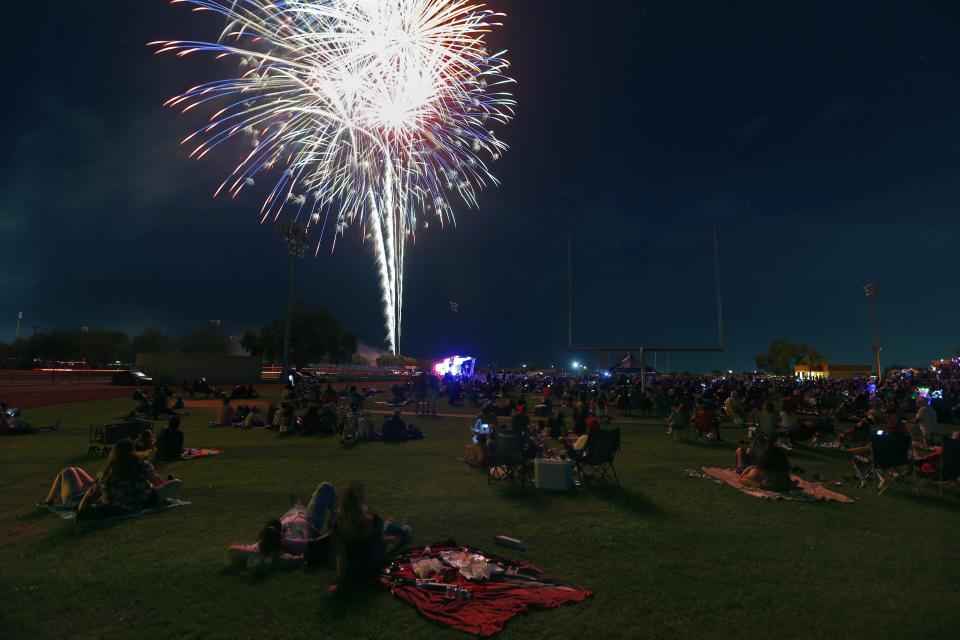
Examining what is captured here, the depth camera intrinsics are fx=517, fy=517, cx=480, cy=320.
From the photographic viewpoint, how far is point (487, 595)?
463 centimetres

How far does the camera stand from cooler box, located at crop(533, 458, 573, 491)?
8.71 m

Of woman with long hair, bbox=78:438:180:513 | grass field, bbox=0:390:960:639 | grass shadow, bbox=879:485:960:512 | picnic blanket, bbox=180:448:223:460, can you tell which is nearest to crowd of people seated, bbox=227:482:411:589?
grass field, bbox=0:390:960:639

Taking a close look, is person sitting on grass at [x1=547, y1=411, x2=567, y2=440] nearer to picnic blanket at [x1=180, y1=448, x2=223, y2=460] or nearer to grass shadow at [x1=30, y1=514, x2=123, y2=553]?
picnic blanket at [x1=180, y1=448, x2=223, y2=460]

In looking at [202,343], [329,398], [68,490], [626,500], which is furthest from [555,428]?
[202,343]

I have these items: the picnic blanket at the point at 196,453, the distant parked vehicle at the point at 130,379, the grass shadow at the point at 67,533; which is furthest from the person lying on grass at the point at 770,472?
the distant parked vehicle at the point at 130,379

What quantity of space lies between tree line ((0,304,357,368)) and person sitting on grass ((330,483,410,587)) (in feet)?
240

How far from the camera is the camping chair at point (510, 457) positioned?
9.13 m

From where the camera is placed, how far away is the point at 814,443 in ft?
46.5

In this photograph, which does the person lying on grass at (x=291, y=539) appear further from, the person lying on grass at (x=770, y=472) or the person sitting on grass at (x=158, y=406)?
the person sitting on grass at (x=158, y=406)

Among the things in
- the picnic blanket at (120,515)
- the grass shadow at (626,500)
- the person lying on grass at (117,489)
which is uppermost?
the person lying on grass at (117,489)

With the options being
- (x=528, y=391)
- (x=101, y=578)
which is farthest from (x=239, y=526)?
(x=528, y=391)

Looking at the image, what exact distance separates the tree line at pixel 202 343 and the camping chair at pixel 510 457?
229ft

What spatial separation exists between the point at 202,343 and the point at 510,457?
89.0 m

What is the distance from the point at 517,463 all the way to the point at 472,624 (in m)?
5.06
